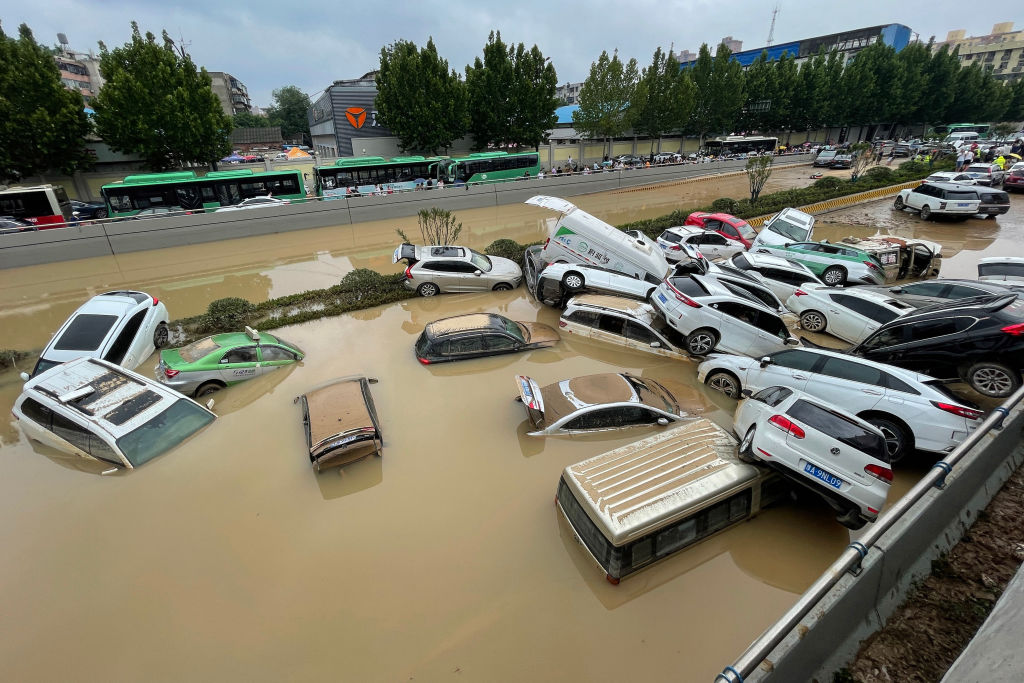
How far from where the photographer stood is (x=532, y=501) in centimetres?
662

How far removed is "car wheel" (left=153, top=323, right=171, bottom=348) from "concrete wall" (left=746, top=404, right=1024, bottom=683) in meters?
13.3

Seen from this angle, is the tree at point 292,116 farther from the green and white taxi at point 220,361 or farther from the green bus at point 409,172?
the green and white taxi at point 220,361

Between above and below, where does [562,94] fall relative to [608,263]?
above

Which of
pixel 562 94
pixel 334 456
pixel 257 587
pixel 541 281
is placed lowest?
pixel 257 587

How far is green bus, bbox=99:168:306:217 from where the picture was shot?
73.2 feet

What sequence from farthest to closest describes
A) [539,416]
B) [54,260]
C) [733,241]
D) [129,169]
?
[129,169], [54,260], [733,241], [539,416]

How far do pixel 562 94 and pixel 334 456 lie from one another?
139 meters

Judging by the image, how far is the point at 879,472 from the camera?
529cm

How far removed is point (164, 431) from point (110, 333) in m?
3.39

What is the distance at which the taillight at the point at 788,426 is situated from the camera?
562cm

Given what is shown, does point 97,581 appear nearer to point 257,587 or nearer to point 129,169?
point 257,587

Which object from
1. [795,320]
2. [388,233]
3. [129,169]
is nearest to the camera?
[795,320]

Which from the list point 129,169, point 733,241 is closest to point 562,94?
point 129,169

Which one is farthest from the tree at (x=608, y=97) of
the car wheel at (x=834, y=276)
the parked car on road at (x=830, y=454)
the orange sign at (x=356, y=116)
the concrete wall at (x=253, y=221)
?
the parked car on road at (x=830, y=454)
